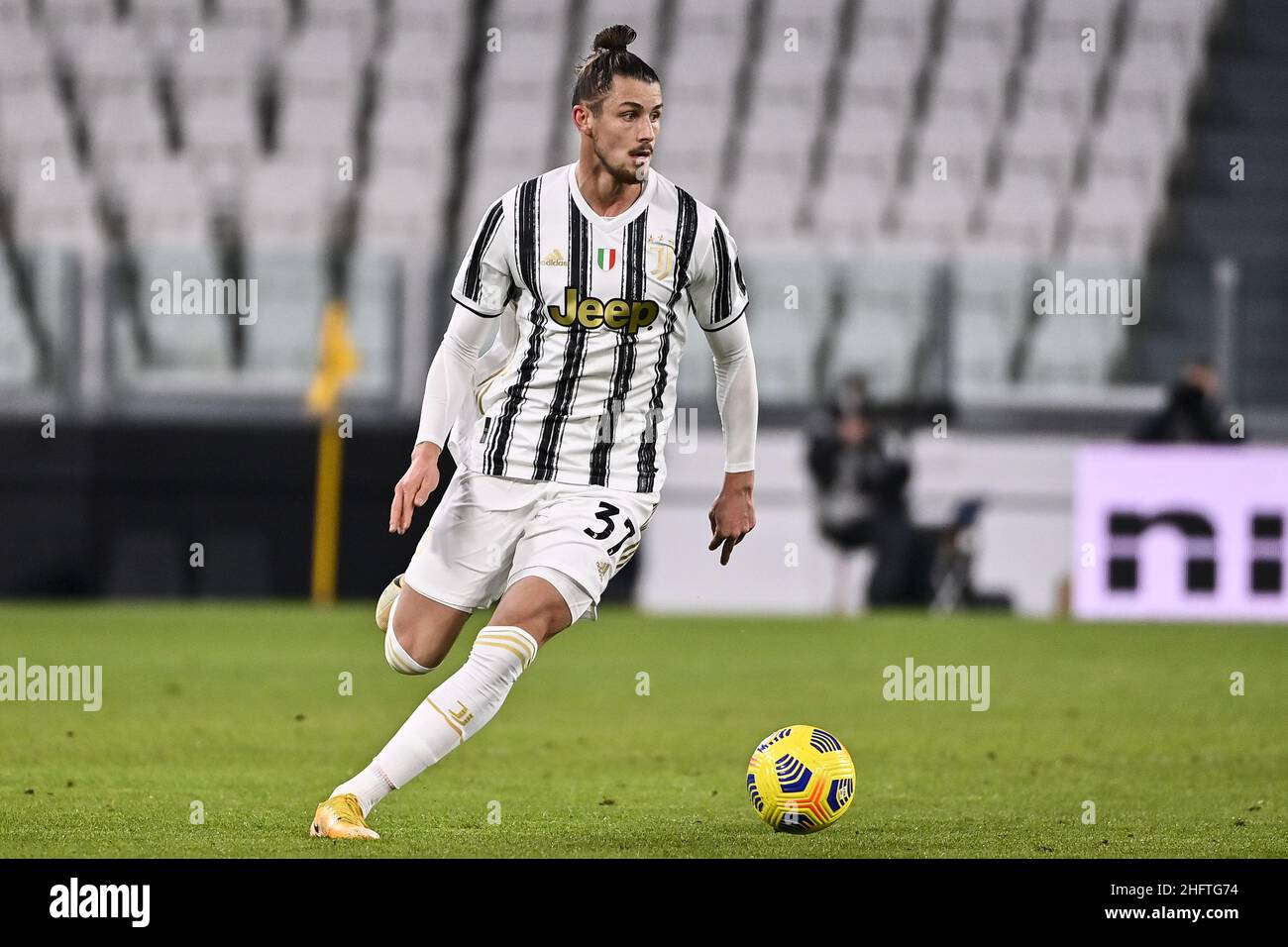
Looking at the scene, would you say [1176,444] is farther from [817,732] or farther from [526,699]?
[817,732]

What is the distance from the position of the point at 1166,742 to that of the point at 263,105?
50.9ft

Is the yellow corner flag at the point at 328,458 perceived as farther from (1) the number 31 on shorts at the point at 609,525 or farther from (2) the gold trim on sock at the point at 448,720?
(2) the gold trim on sock at the point at 448,720

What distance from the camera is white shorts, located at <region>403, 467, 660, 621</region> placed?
217 inches

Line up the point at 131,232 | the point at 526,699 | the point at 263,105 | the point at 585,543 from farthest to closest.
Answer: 1. the point at 263,105
2. the point at 131,232
3. the point at 526,699
4. the point at 585,543

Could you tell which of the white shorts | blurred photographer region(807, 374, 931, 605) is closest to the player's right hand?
the white shorts

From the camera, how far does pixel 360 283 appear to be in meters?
17.0

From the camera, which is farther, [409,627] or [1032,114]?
[1032,114]

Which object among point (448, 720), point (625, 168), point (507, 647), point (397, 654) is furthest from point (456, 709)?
point (625, 168)

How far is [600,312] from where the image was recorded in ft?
18.1

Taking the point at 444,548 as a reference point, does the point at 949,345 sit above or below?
above

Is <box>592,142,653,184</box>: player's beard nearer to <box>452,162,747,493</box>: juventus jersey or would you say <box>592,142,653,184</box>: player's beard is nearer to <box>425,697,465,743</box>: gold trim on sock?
<box>452,162,747,493</box>: juventus jersey

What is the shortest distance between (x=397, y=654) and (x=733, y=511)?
979mm
